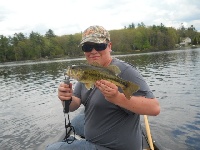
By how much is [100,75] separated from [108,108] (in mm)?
810

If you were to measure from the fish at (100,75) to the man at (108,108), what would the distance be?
6.5 inches

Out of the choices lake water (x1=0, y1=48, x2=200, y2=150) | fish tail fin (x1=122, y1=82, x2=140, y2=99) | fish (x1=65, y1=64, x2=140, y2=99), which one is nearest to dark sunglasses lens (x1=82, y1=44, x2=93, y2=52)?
fish (x1=65, y1=64, x2=140, y2=99)

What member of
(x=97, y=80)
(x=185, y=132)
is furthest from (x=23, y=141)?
(x=97, y=80)

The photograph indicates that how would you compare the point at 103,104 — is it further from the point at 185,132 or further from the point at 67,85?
the point at 185,132

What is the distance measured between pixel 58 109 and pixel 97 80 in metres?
15.2

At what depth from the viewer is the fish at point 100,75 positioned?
3.76m

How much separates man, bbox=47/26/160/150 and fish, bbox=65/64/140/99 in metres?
0.17

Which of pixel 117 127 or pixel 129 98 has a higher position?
pixel 129 98

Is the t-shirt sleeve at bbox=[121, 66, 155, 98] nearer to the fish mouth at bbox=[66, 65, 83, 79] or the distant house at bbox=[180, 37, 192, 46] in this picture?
the fish mouth at bbox=[66, 65, 83, 79]

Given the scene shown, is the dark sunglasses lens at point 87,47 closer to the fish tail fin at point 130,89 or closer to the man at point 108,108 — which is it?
the man at point 108,108

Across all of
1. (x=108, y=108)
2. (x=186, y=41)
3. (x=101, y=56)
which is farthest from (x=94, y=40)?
(x=186, y=41)

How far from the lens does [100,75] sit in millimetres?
3818

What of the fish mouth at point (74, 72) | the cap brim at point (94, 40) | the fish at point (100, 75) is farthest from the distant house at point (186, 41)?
the fish mouth at point (74, 72)

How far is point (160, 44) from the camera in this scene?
148500 millimetres
